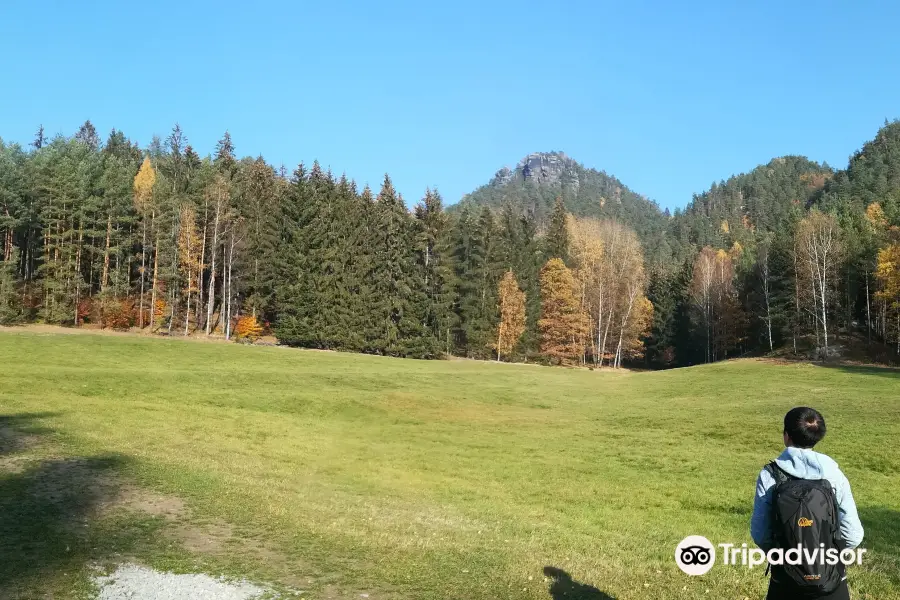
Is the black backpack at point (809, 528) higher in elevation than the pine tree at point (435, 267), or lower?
lower

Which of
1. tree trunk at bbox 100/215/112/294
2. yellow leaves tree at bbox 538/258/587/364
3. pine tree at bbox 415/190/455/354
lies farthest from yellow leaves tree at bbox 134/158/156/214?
yellow leaves tree at bbox 538/258/587/364

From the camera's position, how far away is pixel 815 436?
488cm

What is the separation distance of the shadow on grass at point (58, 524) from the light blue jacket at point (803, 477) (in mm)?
7927

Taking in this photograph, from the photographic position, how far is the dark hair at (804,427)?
4.89 meters

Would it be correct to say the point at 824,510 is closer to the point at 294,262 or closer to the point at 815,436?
the point at 815,436

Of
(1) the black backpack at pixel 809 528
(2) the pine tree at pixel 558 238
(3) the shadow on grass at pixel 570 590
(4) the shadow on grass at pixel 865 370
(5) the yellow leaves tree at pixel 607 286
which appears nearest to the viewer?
(1) the black backpack at pixel 809 528

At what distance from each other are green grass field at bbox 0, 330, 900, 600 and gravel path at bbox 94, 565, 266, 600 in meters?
0.33

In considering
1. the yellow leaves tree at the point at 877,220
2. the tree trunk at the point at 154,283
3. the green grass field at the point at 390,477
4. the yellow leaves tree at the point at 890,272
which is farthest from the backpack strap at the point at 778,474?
the yellow leaves tree at the point at 877,220

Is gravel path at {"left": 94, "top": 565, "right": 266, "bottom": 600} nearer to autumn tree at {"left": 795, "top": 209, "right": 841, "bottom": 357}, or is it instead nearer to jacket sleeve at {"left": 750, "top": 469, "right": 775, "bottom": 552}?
jacket sleeve at {"left": 750, "top": 469, "right": 775, "bottom": 552}

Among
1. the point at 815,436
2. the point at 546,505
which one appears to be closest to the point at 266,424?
the point at 546,505

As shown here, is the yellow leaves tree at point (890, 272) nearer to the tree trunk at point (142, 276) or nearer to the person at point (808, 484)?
the person at point (808, 484)

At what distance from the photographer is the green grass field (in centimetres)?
880

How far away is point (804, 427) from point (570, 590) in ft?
15.6

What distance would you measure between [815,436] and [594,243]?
80950 mm
